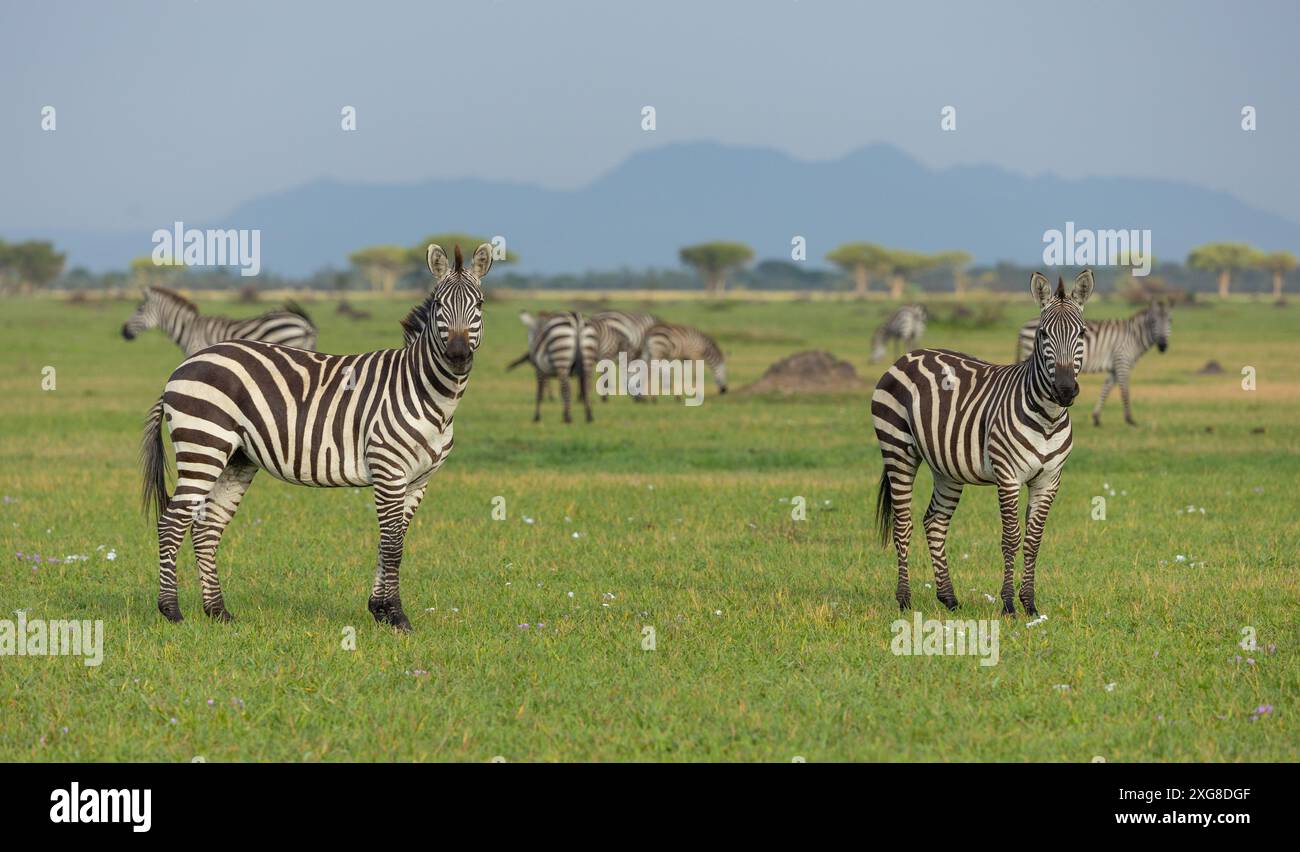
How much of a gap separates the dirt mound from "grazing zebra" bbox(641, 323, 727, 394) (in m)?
1.31

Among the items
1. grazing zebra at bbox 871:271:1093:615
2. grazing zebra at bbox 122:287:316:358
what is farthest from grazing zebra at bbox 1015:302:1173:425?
grazing zebra at bbox 871:271:1093:615

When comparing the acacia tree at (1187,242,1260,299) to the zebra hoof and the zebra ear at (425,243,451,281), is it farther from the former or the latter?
the zebra hoof

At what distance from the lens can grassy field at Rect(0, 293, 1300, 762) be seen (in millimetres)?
8305

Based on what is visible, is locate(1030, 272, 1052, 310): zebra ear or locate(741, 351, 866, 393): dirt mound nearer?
locate(1030, 272, 1052, 310): zebra ear

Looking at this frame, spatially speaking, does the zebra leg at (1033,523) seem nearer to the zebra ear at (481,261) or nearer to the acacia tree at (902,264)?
the zebra ear at (481,261)

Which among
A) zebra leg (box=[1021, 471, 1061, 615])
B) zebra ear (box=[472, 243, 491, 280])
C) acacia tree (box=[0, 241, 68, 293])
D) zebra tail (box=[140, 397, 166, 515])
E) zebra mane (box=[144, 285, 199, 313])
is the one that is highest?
acacia tree (box=[0, 241, 68, 293])

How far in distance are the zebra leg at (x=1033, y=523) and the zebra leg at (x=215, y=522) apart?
6.43m

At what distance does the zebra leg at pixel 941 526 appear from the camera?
1172cm

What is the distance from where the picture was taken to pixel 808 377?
34.6 m

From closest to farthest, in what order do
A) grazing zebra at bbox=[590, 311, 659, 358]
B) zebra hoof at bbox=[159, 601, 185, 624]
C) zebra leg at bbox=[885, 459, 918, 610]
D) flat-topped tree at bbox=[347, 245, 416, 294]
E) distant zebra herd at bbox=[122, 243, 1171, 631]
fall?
distant zebra herd at bbox=[122, 243, 1171, 631], zebra hoof at bbox=[159, 601, 185, 624], zebra leg at bbox=[885, 459, 918, 610], grazing zebra at bbox=[590, 311, 659, 358], flat-topped tree at bbox=[347, 245, 416, 294]

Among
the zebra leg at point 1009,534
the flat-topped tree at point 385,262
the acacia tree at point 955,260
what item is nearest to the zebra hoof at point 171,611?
the zebra leg at point 1009,534

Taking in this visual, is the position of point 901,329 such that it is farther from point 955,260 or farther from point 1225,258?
point 955,260

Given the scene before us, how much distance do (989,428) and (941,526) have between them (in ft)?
3.89
